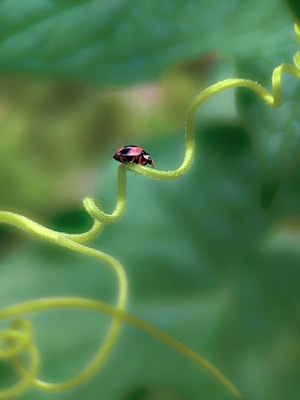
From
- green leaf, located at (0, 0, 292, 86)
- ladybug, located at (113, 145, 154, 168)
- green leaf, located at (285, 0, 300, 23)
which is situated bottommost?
ladybug, located at (113, 145, 154, 168)

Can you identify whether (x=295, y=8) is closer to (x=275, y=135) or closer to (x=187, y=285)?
(x=275, y=135)

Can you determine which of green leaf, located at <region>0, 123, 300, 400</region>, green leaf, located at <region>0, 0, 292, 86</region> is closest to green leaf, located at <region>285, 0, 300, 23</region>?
green leaf, located at <region>0, 0, 292, 86</region>

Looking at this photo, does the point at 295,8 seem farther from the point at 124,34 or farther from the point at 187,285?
the point at 187,285

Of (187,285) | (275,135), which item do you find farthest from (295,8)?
(187,285)

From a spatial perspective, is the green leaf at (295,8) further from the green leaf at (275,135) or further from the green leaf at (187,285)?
the green leaf at (187,285)

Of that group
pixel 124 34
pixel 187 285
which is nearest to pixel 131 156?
pixel 124 34

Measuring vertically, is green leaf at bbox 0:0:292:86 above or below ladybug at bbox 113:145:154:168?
above

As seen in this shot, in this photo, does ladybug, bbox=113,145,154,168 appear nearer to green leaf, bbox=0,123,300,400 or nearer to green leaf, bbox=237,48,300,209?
green leaf, bbox=237,48,300,209

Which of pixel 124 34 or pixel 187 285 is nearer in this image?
pixel 124 34

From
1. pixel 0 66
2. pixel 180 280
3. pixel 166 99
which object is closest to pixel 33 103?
pixel 166 99
